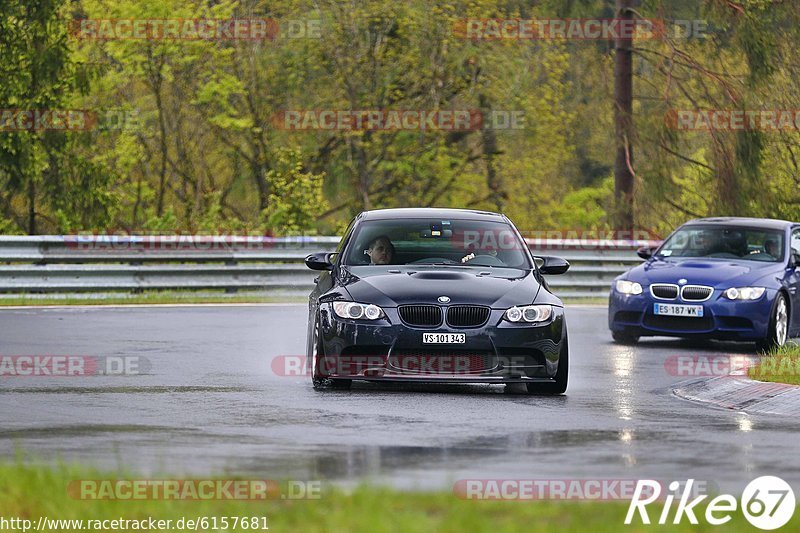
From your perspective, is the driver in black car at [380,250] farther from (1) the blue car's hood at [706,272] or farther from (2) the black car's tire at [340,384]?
(1) the blue car's hood at [706,272]

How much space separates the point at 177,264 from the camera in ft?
86.8

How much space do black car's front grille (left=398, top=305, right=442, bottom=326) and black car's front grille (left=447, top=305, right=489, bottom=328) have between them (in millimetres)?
95

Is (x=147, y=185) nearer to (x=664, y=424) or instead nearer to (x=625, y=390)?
(x=625, y=390)

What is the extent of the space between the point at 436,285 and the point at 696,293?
19.9ft

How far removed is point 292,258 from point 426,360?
1447 centimetres

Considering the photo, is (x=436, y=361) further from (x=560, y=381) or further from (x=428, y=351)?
(x=560, y=381)

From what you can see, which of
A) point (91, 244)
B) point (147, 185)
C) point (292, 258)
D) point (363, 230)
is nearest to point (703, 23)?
point (147, 185)

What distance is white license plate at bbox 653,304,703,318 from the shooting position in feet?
60.4

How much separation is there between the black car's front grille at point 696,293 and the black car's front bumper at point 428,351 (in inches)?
231

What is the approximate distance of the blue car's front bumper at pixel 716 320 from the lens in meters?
18.3

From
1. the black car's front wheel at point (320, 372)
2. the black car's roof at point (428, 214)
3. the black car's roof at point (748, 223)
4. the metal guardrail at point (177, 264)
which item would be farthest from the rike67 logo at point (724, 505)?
the metal guardrail at point (177, 264)

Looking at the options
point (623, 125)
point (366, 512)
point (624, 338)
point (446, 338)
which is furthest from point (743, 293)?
point (623, 125)

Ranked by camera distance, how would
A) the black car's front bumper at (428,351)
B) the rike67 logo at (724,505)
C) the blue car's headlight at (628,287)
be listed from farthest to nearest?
1. the blue car's headlight at (628,287)
2. the black car's front bumper at (428,351)
3. the rike67 logo at (724,505)

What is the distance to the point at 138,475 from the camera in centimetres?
796
